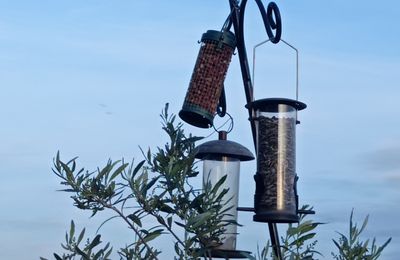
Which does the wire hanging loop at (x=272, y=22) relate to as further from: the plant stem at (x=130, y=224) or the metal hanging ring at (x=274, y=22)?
the plant stem at (x=130, y=224)

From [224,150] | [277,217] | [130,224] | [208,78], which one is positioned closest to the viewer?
[130,224]

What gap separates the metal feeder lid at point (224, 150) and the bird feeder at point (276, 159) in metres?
0.10

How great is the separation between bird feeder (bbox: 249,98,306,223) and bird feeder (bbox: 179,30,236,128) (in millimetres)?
249

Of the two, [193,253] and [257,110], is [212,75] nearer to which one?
[257,110]

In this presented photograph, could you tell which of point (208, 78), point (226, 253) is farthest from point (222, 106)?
point (226, 253)

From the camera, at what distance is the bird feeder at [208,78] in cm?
476

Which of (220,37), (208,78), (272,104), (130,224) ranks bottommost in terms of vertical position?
(130,224)

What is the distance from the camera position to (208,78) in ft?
15.7

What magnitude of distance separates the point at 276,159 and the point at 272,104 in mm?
308

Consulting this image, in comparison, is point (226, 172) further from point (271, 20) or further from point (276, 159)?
point (271, 20)

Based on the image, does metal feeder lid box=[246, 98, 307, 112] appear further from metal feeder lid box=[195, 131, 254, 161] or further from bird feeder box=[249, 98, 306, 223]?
metal feeder lid box=[195, 131, 254, 161]

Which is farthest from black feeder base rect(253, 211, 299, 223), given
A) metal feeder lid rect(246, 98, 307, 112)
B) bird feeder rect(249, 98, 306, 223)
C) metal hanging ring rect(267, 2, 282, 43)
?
metal hanging ring rect(267, 2, 282, 43)

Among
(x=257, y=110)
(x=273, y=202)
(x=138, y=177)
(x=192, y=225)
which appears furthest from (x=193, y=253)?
(x=257, y=110)

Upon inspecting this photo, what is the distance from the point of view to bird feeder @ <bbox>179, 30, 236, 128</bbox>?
4.76 m
